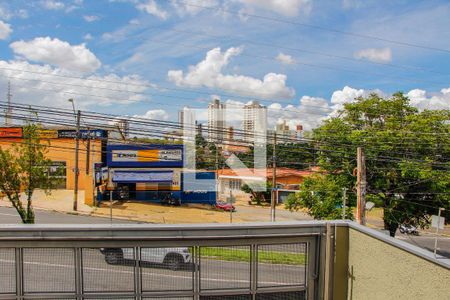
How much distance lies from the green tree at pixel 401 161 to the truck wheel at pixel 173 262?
17.4 metres

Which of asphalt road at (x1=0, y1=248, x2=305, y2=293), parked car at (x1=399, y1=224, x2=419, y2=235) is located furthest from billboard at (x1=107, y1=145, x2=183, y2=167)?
asphalt road at (x1=0, y1=248, x2=305, y2=293)

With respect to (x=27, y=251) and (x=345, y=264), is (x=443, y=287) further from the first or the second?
(x=27, y=251)

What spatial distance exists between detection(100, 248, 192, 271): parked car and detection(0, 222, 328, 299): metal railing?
0.01m

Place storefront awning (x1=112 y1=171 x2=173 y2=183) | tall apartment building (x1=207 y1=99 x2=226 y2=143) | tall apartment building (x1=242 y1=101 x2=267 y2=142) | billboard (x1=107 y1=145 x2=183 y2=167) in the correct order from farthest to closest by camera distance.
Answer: billboard (x1=107 y1=145 x2=183 y2=167), storefront awning (x1=112 y1=171 x2=173 y2=183), tall apartment building (x1=242 y1=101 x2=267 y2=142), tall apartment building (x1=207 y1=99 x2=226 y2=143)

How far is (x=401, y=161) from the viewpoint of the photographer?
22.2 metres

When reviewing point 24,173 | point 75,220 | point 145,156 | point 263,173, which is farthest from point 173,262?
point 263,173

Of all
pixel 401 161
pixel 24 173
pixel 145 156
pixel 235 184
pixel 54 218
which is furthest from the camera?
pixel 235 184

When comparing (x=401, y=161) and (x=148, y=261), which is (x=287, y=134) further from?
(x=148, y=261)

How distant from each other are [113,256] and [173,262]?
86 centimetres

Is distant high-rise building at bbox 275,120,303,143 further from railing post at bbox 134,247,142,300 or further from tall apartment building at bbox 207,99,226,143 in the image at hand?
railing post at bbox 134,247,142,300

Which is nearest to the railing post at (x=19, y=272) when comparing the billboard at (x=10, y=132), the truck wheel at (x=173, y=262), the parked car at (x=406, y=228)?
the truck wheel at (x=173, y=262)

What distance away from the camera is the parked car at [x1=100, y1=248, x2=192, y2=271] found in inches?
Result: 208

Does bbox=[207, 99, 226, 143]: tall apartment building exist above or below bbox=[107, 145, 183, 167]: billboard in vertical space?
above

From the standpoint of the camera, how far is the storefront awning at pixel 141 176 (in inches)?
1313
